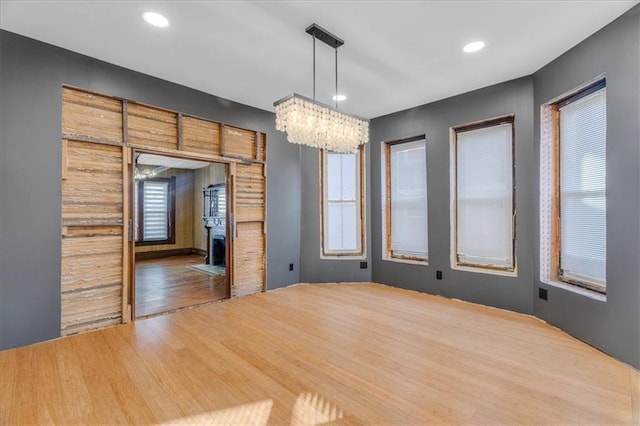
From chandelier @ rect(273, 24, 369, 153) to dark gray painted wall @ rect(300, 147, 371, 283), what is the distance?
197 cm

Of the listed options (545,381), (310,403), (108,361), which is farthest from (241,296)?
(545,381)

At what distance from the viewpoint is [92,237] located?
9.86ft

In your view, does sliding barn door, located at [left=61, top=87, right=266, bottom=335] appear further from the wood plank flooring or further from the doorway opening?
the doorway opening

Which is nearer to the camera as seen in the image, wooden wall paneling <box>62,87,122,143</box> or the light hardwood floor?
the light hardwood floor

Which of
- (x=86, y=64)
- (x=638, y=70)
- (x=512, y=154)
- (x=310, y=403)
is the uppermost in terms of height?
(x=86, y=64)

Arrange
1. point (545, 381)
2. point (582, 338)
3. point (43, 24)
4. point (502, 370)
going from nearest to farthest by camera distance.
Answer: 1. point (545, 381)
2. point (502, 370)
3. point (43, 24)
4. point (582, 338)

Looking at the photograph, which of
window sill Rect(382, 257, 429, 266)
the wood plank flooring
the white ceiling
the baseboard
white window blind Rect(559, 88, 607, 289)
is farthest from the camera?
the baseboard

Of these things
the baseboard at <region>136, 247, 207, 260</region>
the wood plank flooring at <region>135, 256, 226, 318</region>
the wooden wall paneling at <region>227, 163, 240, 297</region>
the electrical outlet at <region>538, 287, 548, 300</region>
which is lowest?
the wood plank flooring at <region>135, 256, 226, 318</region>

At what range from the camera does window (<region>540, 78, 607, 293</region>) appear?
267cm

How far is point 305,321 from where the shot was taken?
324cm

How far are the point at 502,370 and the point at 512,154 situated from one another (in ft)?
8.35

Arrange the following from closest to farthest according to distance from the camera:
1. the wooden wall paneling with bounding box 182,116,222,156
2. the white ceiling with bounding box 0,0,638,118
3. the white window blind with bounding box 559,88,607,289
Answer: the white ceiling with bounding box 0,0,638,118 → the white window blind with bounding box 559,88,607,289 → the wooden wall paneling with bounding box 182,116,222,156

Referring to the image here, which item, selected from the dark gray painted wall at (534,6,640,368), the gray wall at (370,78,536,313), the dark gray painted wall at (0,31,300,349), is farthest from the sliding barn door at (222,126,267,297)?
the dark gray painted wall at (534,6,640,368)

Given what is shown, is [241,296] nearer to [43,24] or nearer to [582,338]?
[43,24]
